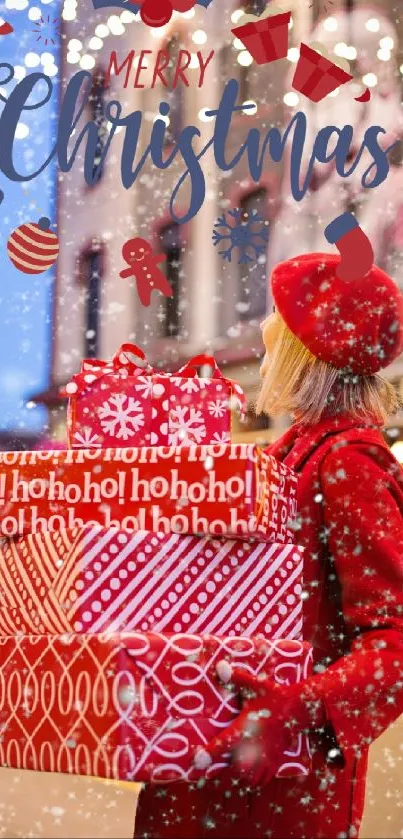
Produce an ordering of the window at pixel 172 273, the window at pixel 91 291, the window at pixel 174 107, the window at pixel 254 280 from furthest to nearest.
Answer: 1. the window at pixel 91 291
2. the window at pixel 172 273
3. the window at pixel 254 280
4. the window at pixel 174 107

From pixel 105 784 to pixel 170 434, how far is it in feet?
7.76

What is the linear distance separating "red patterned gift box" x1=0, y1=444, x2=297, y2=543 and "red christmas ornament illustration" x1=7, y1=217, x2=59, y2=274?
1187mm

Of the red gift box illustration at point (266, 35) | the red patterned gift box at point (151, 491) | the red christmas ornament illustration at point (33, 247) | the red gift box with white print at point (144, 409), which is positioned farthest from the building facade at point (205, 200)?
the red patterned gift box at point (151, 491)

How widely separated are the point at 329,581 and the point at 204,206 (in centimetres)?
455

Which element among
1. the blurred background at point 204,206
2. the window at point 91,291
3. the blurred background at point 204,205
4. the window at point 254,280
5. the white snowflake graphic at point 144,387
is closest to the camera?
the white snowflake graphic at point 144,387

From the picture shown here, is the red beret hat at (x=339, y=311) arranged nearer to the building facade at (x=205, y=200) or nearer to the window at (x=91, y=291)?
the building facade at (x=205, y=200)

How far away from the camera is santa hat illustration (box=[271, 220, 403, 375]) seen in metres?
1.22

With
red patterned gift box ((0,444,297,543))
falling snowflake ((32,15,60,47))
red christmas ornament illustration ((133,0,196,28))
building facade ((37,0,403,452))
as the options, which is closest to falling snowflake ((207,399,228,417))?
red patterned gift box ((0,444,297,543))

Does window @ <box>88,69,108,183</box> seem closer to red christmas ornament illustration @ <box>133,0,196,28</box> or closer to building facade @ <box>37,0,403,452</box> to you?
building facade @ <box>37,0,403,452</box>

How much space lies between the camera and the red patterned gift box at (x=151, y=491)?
3.40 feet

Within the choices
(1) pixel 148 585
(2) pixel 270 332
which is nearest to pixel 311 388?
(2) pixel 270 332

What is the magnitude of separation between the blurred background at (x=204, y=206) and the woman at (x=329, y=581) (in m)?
2.27

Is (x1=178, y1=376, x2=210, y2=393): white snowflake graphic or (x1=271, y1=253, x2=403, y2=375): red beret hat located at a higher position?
(x1=271, y1=253, x2=403, y2=375): red beret hat

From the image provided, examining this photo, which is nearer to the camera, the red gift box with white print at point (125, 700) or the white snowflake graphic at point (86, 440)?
the red gift box with white print at point (125, 700)
